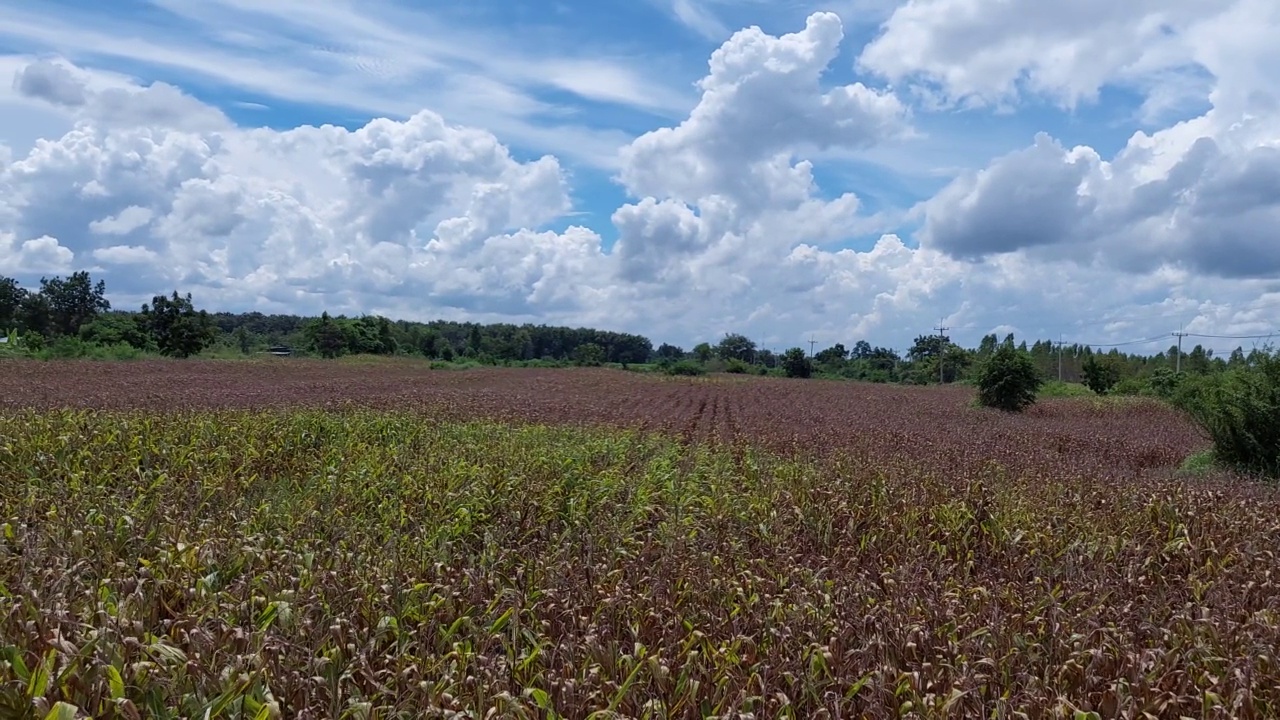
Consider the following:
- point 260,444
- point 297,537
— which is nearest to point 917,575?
point 297,537

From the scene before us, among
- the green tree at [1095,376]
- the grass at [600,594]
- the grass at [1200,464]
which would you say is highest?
the green tree at [1095,376]

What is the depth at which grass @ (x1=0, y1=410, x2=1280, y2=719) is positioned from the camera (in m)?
3.35

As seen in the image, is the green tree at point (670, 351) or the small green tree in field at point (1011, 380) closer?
the small green tree in field at point (1011, 380)

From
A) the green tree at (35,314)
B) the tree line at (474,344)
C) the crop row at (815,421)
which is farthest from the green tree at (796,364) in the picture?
the green tree at (35,314)

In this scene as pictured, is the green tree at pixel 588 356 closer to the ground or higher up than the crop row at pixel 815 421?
higher up

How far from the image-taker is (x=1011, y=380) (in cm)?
2748

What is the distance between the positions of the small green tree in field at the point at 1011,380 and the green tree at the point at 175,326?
48755mm

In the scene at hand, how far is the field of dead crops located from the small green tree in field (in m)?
18.2

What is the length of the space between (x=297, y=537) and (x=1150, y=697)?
5115 millimetres

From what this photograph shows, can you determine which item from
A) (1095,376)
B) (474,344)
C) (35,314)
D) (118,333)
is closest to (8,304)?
(35,314)

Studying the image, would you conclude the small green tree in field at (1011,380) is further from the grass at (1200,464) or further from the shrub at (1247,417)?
the shrub at (1247,417)

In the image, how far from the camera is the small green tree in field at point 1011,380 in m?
27.6

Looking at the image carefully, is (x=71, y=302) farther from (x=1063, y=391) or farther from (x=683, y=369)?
(x=1063, y=391)

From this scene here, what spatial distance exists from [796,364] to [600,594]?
249 feet
